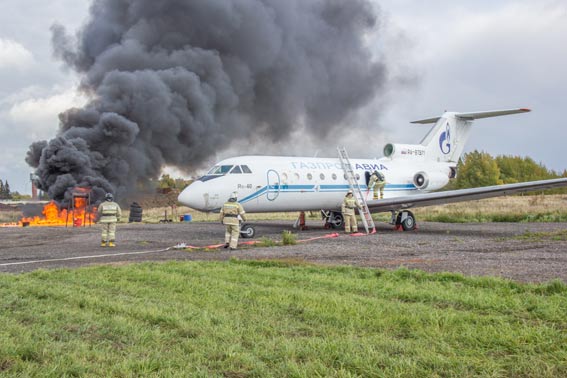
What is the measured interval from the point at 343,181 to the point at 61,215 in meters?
16.4

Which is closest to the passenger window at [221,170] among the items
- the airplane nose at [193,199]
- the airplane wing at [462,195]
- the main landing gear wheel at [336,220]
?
the airplane nose at [193,199]

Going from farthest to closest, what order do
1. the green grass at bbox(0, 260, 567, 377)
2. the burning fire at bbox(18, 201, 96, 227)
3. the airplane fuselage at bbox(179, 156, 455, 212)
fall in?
the burning fire at bbox(18, 201, 96, 227), the airplane fuselage at bbox(179, 156, 455, 212), the green grass at bbox(0, 260, 567, 377)

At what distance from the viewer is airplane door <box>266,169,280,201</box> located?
60.1 feet

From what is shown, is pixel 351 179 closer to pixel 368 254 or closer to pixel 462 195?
pixel 462 195

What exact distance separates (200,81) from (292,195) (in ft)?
63.4

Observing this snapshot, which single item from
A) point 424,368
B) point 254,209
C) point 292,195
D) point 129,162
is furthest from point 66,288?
point 129,162

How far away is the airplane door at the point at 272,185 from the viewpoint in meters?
18.3

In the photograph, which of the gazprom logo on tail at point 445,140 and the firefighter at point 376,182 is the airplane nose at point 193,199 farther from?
the gazprom logo on tail at point 445,140

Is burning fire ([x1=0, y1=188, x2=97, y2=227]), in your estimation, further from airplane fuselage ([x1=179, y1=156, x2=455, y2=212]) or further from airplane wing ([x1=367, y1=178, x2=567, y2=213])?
airplane wing ([x1=367, y1=178, x2=567, y2=213])

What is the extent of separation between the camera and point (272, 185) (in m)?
18.4

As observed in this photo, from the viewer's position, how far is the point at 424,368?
12.5ft

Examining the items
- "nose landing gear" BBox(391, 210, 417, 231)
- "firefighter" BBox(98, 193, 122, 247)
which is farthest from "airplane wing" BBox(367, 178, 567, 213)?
"firefighter" BBox(98, 193, 122, 247)

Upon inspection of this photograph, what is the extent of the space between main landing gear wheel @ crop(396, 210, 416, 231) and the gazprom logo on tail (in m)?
5.96

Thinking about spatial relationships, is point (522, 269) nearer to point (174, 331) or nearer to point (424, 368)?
point (424, 368)
